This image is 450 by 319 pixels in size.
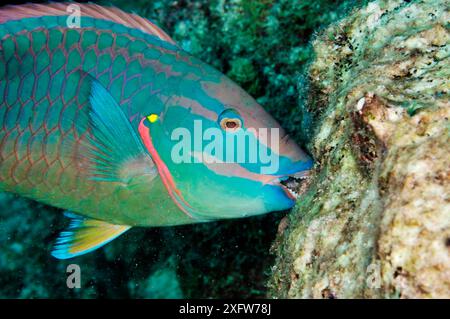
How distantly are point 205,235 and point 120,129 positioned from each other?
6.58ft

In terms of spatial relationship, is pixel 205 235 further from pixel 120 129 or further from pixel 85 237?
pixel 120 129

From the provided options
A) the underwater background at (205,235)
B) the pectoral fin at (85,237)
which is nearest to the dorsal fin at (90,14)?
the pectoral fin at (85,237)

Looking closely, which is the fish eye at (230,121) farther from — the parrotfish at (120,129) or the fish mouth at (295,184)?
A: the fish mouth at (295,184)

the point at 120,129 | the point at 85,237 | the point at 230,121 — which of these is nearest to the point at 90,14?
the point at 120,129

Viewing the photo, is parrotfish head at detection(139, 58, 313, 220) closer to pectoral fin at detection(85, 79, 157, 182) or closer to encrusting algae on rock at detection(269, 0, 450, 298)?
Result: pectoral fin at detection(85, 79, 157, 182)

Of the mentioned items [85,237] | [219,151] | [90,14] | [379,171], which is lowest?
[85,237]

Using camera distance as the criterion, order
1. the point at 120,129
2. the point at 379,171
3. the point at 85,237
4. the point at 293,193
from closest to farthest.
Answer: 1. the point at 379,171
2. the point at 293,193
3. the point at 120,129
4. the point at 85,237

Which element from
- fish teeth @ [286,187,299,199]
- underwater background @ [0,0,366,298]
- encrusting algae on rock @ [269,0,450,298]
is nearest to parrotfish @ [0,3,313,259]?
fish teeth @ [286,187,299,199]

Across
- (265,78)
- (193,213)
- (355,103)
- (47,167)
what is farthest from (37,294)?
(355,103)

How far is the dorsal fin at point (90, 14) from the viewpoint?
2.83 metres

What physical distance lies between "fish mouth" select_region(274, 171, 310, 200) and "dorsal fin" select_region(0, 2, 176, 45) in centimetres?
122

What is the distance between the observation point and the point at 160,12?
5125 millimetres

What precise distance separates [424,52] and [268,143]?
88cm

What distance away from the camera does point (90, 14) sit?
2.86m
